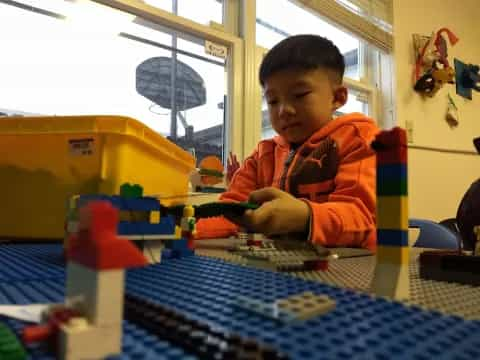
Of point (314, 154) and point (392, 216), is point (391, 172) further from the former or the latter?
point (314, 154)

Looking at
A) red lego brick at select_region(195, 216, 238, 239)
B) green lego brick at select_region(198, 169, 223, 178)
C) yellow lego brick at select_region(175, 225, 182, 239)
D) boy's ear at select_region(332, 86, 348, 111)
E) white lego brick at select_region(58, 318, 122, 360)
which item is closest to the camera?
white lego brick at select_region(58, 318, 122, 360)

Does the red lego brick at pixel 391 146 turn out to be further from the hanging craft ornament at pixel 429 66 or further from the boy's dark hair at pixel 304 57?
the hanging craft ornament at pixel 429 66

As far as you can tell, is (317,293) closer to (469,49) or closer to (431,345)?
(431,345)

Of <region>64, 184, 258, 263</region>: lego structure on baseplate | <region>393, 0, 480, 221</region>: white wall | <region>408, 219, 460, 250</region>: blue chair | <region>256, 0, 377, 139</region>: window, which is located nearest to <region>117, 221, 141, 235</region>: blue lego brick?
<region>64, 184, 258, 263</region>: lego structure on baseplate

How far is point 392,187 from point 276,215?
30 cm

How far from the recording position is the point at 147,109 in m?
1.46

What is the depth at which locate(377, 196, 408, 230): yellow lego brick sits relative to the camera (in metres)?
0.33

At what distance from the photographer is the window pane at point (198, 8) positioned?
4.86 feet

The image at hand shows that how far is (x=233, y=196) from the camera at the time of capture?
1079 millimetres

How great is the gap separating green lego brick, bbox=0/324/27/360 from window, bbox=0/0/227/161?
93cm

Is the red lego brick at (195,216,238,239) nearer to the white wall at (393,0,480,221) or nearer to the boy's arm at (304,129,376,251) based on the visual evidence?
the boy's arm at (304,129,376,251)

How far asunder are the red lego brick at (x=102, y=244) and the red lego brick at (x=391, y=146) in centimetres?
23

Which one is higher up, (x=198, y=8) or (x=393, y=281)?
(x=198, y=8)

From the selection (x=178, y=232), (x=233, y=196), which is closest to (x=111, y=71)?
(x=233, y=196)
